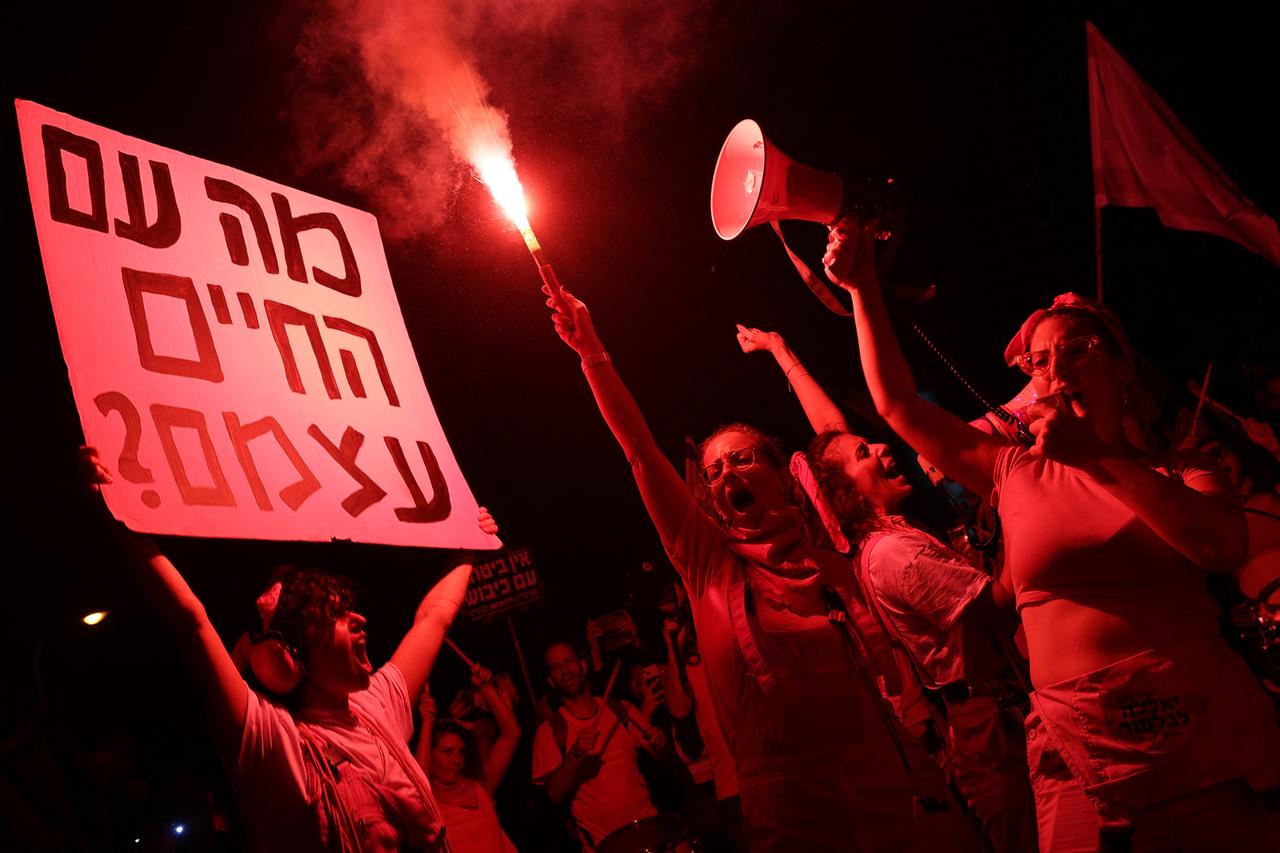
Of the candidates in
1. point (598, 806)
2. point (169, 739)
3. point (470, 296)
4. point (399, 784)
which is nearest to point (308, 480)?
point (399, 784)

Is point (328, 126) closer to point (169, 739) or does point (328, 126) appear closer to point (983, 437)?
point (983, 437)

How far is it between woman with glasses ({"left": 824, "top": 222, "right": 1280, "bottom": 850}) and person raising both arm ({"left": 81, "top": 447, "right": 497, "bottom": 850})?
1767 mm

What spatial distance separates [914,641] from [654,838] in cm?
200

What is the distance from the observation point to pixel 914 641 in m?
2.99

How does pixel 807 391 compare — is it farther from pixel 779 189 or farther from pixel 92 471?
pixel 92 471

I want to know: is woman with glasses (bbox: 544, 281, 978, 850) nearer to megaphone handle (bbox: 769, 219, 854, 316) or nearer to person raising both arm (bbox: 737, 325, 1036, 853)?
person raising both arm (bbox: 737, 325, 1036, 853)

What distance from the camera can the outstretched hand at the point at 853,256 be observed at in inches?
107

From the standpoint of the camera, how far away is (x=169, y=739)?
25.3 feet

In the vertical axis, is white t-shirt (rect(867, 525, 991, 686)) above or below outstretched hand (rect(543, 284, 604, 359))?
below

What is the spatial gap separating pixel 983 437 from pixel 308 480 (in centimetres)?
221

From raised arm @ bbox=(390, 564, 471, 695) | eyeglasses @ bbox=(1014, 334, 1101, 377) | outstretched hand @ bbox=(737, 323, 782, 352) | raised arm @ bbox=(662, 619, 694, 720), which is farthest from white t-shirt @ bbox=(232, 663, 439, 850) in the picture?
raised arm @ bbox=(662, 619, 694, 720)

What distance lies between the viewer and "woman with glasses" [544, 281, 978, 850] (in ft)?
7.95

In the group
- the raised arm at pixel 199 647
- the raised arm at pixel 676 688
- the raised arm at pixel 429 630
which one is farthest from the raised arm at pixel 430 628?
the raised arm at pixel 676 688

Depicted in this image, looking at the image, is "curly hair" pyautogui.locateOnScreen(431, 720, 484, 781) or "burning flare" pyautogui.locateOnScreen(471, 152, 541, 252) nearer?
"burning flare" pyautogui.locateOnScreen(471, 152, 541, 252)
